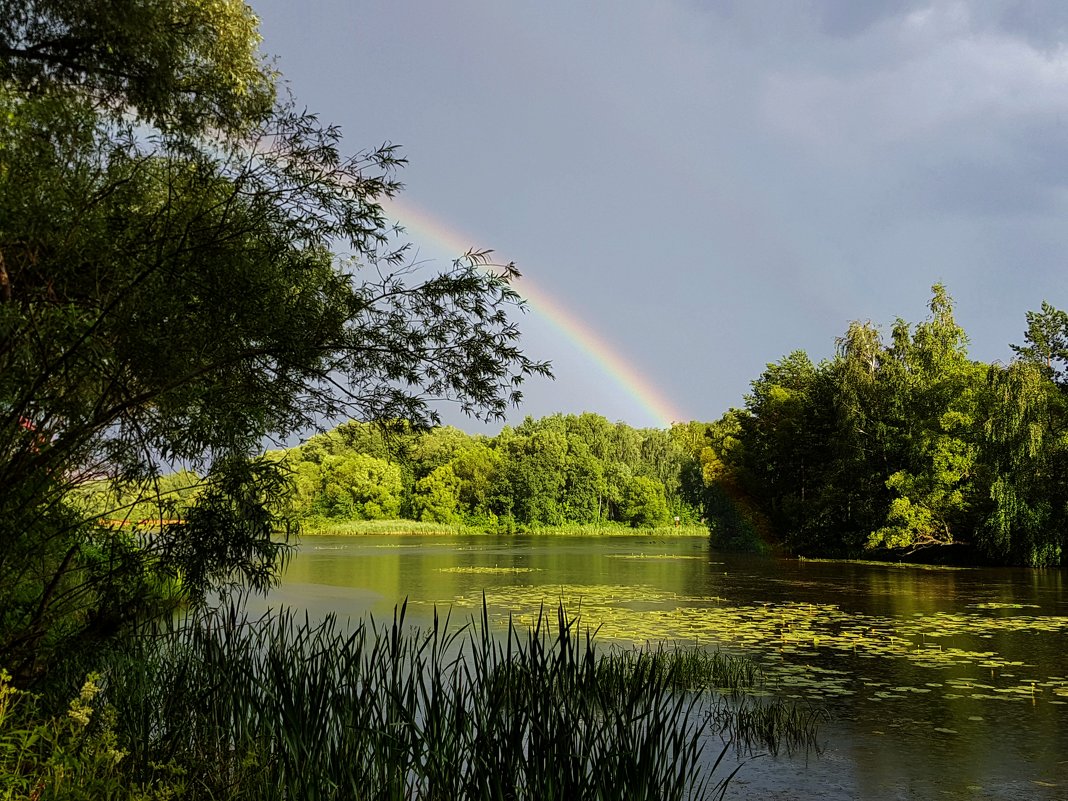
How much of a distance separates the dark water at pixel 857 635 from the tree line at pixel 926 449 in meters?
2.37

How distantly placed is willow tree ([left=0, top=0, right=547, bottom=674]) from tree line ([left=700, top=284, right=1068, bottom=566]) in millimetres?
25627

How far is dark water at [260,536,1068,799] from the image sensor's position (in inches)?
263

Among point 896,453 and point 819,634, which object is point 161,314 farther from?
point 896,453

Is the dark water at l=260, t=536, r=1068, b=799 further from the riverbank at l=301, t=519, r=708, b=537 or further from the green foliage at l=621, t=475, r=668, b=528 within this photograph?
the green foliage at l=621, t=475, r=668, b=528

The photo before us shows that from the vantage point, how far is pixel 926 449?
3091 centimetres

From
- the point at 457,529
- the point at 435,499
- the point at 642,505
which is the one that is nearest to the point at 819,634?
the point at 457,529

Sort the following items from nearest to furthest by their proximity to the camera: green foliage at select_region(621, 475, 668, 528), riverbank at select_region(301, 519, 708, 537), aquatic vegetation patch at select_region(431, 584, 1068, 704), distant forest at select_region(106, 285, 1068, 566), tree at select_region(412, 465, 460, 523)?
aquatic vegetation patch at select_region(431, 584, 1068, 704) → distant forest at select_region(106, 285, 1068, 566) → riverbank at select_region(301, 519, 708, 537) → tree at select_region(412, 465, 460, 523) → green foliage at select_region(621, 475, 668, 528)

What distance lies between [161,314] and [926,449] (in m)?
30.4

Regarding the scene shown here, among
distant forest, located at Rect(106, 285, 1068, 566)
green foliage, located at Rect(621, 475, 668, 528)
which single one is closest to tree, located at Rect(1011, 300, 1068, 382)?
distant forest, located at Rect(106, 285, 1068, 566)

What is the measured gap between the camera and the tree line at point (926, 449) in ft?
90.7

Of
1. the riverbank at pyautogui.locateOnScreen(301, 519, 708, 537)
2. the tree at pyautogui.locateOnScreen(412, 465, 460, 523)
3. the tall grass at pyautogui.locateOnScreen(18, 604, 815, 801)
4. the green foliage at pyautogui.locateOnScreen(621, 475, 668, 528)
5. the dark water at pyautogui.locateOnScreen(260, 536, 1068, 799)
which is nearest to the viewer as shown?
the tall grass at pyautogui.locateOnScreen(18, 604, 815, 801)

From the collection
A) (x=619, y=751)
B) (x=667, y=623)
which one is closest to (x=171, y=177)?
(x=619, y=751)

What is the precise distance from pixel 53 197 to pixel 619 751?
165 inches

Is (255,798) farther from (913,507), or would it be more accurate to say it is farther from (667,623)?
(913,507)
